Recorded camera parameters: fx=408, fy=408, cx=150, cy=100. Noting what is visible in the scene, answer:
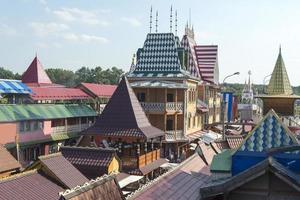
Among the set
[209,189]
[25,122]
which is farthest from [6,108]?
[209,189]

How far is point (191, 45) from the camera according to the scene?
44.5 metres

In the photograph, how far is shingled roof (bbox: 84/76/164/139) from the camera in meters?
21.2

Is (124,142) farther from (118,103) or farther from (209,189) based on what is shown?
(209,189)

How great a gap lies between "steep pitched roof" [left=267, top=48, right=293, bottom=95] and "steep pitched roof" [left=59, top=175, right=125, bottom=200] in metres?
4.57

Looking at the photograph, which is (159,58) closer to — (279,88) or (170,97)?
(170,97)

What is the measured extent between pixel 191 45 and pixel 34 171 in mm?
33573

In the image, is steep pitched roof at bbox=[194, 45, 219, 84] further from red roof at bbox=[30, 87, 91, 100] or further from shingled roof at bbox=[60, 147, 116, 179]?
shingled roof at bbox=[60, 147, 116, 179]

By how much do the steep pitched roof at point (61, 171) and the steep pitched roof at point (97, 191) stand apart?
4138 mm

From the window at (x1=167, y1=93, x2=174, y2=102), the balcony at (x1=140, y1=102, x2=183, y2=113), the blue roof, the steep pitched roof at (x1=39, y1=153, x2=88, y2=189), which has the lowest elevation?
the steep pitched roof at (x1=39, y1=153, x2=88, y2=189)

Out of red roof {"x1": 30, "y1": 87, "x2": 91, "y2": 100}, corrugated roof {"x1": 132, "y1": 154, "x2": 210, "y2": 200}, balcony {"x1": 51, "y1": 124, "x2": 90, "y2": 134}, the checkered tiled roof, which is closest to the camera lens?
corrugated roof {"x1": 132, "y1": 154, "x2": 210, "y2": 200}

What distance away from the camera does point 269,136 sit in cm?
705

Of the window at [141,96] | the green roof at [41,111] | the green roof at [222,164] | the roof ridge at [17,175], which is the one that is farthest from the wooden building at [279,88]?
the window at [141,96]

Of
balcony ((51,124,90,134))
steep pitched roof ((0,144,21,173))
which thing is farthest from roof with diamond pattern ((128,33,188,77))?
steep pitched roof ((0,144,21,173))

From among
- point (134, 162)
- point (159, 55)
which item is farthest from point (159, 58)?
point (134, 162)
